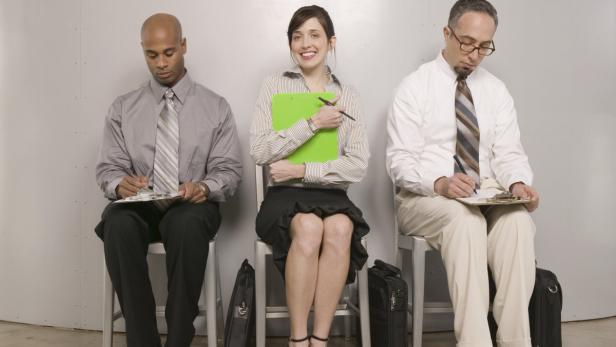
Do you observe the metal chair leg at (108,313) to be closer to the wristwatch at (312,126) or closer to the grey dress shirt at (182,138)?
the grey dress shirt at (182,138)

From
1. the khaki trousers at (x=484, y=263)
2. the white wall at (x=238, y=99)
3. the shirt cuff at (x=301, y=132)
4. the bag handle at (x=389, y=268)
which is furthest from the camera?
the white wall at (x=238, y=99)

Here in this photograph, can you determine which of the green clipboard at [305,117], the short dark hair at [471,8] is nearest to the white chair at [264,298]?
the green clipboard at [305,117]

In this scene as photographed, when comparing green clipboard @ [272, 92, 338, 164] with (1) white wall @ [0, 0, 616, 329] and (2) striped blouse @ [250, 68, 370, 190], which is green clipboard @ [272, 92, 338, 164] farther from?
(1) white wall @ [0, 0, 616, 329]

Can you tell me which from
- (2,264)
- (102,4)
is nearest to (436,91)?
(102,4)

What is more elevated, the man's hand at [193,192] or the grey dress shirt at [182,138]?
the grey dress shirt at [182,138]

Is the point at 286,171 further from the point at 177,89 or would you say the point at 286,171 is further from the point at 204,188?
the point at 177,89

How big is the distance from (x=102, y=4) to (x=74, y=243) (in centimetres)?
110

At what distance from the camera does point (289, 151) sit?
2.29 meters

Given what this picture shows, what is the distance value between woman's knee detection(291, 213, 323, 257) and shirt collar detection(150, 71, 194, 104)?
78 cm

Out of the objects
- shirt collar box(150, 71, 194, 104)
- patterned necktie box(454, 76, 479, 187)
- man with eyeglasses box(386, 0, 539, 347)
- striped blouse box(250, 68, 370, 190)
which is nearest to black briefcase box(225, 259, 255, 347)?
striped blouse box(250, 68, 370, 190)

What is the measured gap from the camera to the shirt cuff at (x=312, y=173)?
228 cm

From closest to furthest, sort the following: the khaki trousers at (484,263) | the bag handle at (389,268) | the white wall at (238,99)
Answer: the khaki trousers at (484,263), the bag handle at (389,268), the white wall at (238,99)

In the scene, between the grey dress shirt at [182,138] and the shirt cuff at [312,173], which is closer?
the shirt cuff at [312,173]

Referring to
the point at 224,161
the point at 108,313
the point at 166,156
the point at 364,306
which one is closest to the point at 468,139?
the point at 364,306
